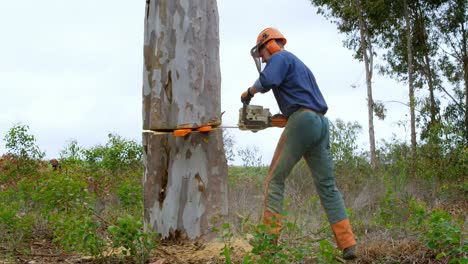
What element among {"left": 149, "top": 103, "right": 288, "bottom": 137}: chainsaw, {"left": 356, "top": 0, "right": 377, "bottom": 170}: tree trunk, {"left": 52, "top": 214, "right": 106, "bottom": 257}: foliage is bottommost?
{"left": 52, "top": 214, "right": 106, "bottom": 257}: foliage

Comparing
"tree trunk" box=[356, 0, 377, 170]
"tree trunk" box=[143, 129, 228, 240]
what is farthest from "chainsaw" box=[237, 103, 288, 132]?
"tree trunk" box=[356, 0, 377, 170]

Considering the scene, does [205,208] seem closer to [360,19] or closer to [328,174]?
[328,174]

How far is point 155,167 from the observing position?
678 centimetres

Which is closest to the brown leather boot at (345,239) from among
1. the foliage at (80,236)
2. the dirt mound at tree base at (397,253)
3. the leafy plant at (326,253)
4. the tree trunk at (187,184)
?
the dirt mound at tree base at (397,253)

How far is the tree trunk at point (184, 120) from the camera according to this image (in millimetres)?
6645

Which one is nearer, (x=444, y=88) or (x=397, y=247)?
(x=397, y=247)

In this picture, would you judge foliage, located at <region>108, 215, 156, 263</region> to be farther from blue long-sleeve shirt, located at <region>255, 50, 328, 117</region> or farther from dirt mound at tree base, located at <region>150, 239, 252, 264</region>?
blue long-sleeve shirt, located at <region>255, 50, 328, 117</region>

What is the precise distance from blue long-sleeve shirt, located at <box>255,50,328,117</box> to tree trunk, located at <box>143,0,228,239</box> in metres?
0.59

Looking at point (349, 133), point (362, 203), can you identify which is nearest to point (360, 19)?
point (349, 133)

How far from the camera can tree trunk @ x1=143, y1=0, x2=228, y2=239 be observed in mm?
6645

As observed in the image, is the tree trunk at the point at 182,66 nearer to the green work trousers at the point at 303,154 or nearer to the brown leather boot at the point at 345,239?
the green work trousers at the point at 303,154

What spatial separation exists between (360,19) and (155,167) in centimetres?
1797

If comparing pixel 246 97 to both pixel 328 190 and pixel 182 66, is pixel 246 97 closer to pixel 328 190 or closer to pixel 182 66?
pixel 182 66

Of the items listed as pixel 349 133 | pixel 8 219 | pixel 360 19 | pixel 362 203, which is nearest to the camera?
pixel 8 219
